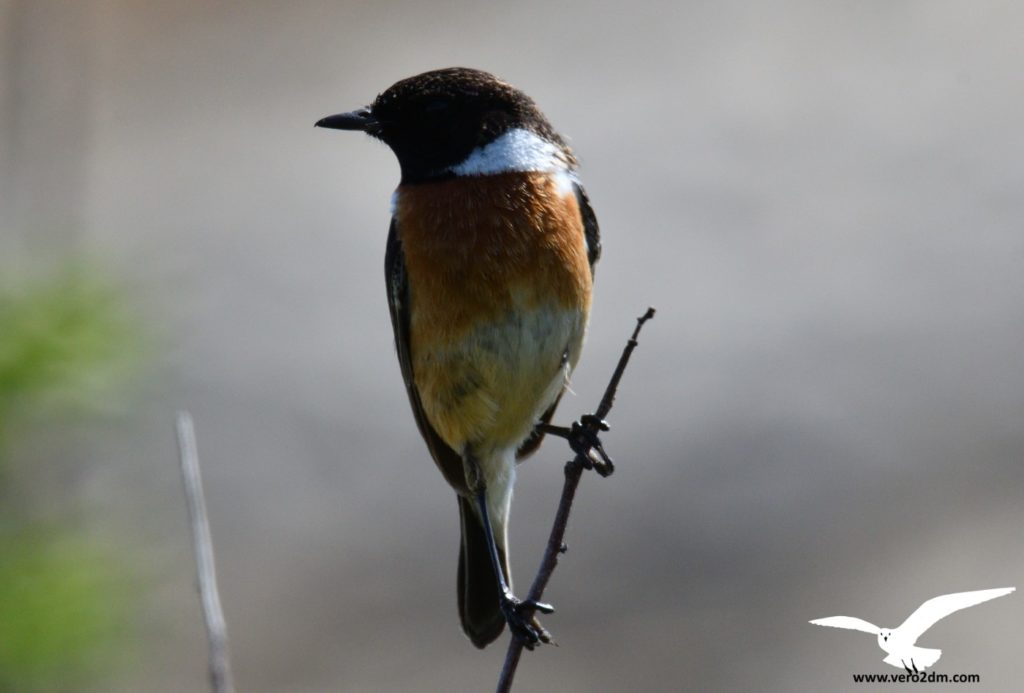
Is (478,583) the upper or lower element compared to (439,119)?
lower

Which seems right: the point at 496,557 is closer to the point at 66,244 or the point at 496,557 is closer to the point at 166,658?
the point at 66,244

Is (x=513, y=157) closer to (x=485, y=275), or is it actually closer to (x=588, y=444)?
(x=485, y=275)

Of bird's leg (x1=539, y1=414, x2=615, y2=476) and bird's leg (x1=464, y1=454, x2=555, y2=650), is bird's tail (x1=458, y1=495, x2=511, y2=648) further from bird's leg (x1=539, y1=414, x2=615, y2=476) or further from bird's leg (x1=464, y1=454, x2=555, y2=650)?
bird's leg (x1=539, y1=414, x2=615, y2=476)

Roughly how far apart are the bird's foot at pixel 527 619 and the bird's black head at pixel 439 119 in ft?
4.76

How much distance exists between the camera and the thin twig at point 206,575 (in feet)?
8.43

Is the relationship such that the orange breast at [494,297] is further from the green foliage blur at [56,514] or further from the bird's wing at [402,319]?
the green foliage blur at [56,514]

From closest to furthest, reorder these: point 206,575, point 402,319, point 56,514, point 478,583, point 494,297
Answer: point 206,575 → point 56,514 → point 494,297 → point 402,319 → point 478,583

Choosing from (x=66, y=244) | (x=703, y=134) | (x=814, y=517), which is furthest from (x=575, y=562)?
(x=703, y=134)

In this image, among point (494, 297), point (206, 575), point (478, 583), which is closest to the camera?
point (206, 575)

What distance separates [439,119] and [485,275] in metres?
0.66

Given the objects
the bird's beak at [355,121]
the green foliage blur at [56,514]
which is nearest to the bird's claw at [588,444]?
the bird's beak at [355,121]

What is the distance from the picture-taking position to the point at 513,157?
482 cm

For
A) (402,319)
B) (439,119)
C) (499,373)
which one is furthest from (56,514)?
(439,119)

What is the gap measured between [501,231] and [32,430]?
5.22 feet
